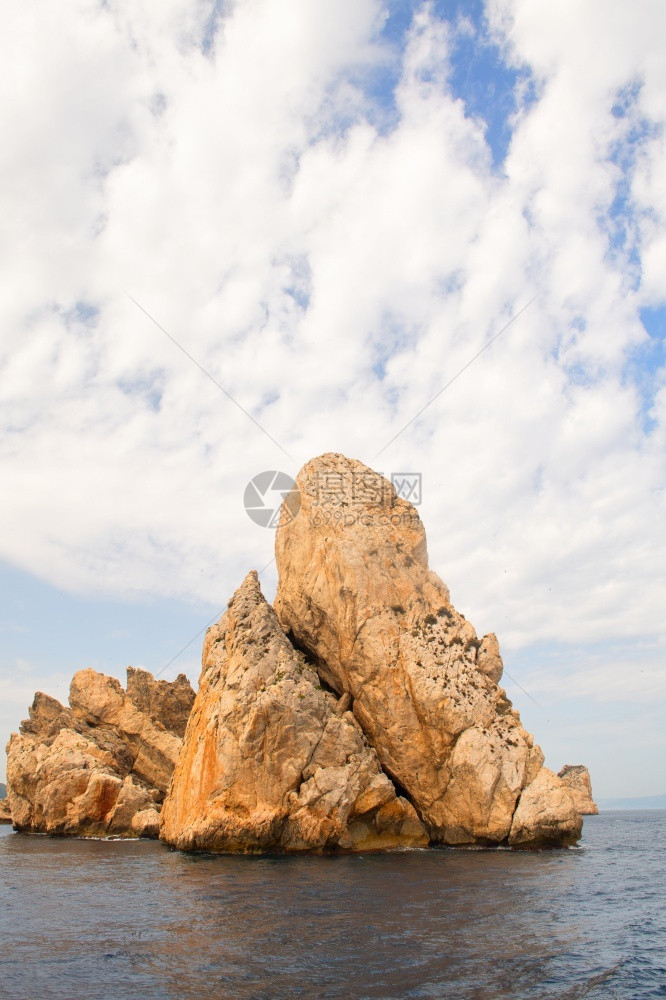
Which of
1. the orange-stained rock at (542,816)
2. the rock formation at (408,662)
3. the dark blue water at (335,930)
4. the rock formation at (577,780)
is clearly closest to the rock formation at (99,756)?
the rock formation at (408,662)

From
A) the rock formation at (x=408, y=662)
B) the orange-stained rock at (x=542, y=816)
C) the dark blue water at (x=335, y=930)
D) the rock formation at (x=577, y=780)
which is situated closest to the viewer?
the dark blue water at (x=335, y=930)

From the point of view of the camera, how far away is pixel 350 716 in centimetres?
3778

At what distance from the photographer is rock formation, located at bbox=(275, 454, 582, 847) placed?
110ft

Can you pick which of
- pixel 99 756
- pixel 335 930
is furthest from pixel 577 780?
pixel 335 930

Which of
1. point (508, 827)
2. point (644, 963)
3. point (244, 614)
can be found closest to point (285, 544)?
point (244, 614)

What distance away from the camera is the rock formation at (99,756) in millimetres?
47469

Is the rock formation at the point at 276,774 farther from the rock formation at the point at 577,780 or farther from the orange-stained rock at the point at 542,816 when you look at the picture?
the rock formation at the point at 577,780

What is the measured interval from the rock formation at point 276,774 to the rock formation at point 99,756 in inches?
452

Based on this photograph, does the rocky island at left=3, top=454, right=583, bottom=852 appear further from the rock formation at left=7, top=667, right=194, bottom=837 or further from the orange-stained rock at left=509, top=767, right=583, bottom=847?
the rock formation at left=7, top=667, right=194, bottom=837

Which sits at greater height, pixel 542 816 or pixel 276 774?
pixel 276 774

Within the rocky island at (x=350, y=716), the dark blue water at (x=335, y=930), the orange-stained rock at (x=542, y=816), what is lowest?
the dark blue water at (x=335, y=930)

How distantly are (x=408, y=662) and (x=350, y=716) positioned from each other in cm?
459

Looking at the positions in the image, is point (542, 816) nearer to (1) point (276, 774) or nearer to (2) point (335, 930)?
(1) point (276, 774)

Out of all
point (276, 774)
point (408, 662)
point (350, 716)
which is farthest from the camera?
point (350, 716)
